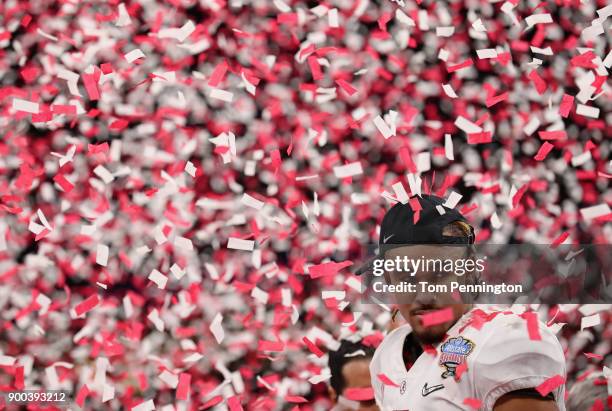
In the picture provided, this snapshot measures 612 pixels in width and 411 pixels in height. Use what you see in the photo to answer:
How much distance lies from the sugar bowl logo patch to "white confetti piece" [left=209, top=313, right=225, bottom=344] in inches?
18.1

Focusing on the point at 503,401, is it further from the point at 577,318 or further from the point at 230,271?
the point at 230,271

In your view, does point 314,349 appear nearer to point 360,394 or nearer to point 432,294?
point 360,394

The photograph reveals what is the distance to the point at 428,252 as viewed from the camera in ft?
4.72

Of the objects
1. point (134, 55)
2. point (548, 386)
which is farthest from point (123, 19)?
point (548, 386)

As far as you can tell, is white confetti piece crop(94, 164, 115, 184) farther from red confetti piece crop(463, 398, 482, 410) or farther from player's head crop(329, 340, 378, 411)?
red confetti piece crop(463, 398, 482, 410)

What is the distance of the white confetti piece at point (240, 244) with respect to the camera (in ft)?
5.00

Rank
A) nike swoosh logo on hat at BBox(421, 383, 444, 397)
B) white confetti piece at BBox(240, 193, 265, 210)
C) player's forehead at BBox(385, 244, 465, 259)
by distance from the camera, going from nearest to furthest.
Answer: nike swoosh logo on hat at BBox(421, 383, 444, 397)
player's forehead at BBox(385, 244, 465, 259)
white confetti piece at BBox(240, 193, 265, 210)

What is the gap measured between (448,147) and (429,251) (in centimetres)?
24

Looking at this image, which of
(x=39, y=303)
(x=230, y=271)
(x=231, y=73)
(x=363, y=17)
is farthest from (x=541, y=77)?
(x=39, y=303)

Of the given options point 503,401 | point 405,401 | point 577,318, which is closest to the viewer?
point 503,401

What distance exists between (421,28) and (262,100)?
1.23 feet

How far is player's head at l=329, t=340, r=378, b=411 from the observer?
1.48 metres

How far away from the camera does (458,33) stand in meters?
1.57

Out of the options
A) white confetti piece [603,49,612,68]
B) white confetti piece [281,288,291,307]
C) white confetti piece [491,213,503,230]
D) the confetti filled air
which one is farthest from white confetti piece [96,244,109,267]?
white confetti piece [603,49,612,68]
